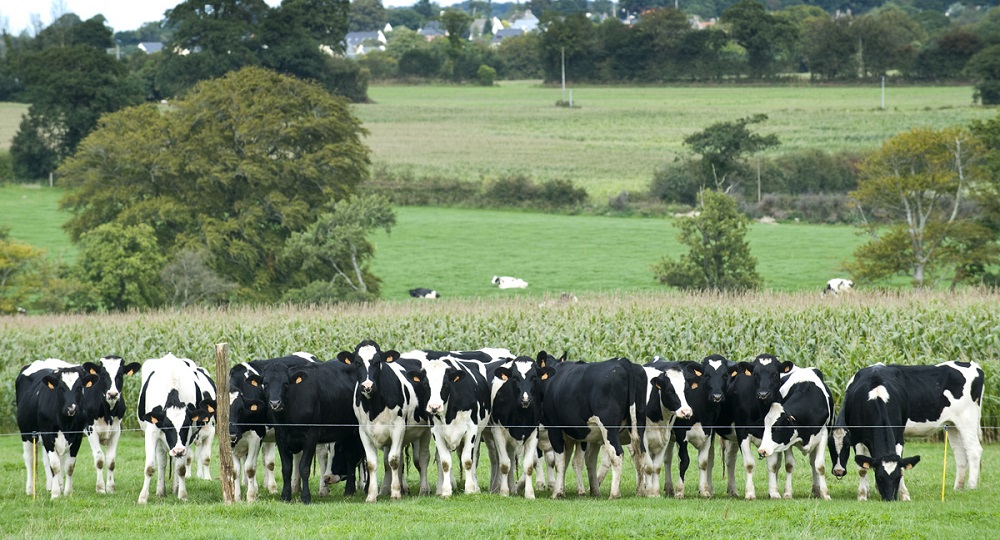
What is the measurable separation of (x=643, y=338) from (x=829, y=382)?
451 cm

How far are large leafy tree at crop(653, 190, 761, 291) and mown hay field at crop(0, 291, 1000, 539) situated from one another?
17172 mm

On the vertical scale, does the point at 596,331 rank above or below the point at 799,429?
below

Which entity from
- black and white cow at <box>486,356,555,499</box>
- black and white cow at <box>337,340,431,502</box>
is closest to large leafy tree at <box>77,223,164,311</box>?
black and white cow at <box>337,340,431,502</box>

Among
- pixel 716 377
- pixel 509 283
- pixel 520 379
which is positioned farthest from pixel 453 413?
pixel 509 283

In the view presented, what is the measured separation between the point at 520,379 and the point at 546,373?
386 mm

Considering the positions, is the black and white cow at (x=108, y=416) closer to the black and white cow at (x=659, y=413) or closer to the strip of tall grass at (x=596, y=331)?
the black and white cow at (x=659, y=413)

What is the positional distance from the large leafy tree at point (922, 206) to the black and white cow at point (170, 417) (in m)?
39.1

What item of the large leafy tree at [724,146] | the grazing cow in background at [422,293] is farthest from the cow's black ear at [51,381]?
the large leafy tree at [724,146]

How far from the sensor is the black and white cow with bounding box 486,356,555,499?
18.5 metres

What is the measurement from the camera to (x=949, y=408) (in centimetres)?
1870

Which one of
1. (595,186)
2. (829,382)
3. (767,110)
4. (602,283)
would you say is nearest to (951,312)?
(829,382)

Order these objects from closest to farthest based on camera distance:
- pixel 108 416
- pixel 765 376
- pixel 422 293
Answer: pixel 765 376 → pixel 108 416 → pixel 422 293

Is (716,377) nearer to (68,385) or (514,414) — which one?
(514,414)

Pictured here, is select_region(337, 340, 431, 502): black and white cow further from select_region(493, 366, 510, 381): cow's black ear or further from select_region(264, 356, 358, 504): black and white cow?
select_region(493, 366, 510, 381): cow's black ear
